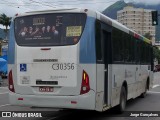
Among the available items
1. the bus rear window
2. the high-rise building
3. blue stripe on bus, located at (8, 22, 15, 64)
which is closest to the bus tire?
the bus rear window

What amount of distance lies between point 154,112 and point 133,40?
2.94 m

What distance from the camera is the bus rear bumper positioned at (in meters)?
9.32

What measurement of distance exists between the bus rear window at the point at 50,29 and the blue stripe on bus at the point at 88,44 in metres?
0.14

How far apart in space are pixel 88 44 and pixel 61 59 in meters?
0.80

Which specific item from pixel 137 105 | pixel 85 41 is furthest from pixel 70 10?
pixel 137 105

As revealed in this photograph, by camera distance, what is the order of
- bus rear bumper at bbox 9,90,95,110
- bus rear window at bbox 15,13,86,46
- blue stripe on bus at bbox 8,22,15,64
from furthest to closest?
blue stripe on bus at bbox 8,22,15,64 → bus rear window at bbox 15,13,86,46 → bus rear bumper at bbox 9,90,95,110

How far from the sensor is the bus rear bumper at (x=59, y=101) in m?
9.32

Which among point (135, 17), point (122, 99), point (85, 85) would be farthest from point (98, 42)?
point (135, 17)

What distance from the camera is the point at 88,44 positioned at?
9469 millimetres

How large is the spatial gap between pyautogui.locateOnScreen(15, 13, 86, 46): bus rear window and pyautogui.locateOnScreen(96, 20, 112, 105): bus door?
24.2 inches

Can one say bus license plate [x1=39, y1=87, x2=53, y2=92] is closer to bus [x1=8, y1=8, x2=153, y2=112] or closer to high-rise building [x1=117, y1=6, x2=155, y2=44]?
bus [x1=8, y1=8, x2=153, y2=112]

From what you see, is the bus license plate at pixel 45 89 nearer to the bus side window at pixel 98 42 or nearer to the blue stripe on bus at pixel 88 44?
the blue stripe on bus at pixel 88 44

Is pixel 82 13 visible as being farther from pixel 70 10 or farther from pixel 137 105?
pixel 137 105

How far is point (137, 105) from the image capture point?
1524 centimetres
